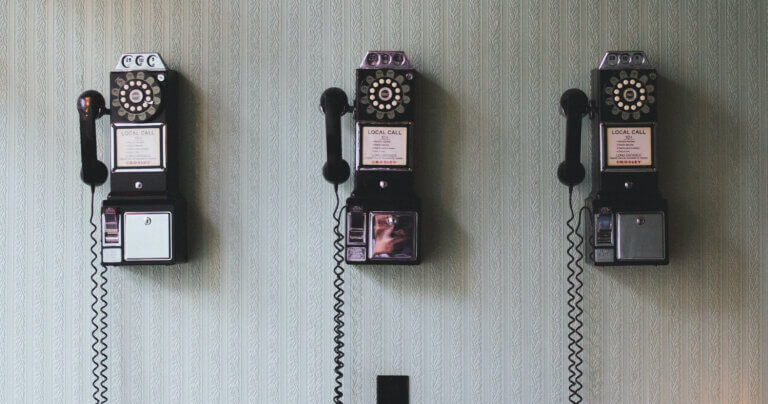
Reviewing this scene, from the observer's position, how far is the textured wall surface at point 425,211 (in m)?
1.75

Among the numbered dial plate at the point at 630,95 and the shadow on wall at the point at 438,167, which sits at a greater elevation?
the numbered dial plate at the point at 630,95

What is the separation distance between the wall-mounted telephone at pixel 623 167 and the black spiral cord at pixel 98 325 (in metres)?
1.38

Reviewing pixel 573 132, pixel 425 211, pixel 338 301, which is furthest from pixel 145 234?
pixel 573 132

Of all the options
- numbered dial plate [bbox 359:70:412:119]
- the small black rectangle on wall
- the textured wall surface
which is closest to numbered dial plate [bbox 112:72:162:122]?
the textured wall surface

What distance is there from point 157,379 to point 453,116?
1.18m

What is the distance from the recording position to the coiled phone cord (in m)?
1.74

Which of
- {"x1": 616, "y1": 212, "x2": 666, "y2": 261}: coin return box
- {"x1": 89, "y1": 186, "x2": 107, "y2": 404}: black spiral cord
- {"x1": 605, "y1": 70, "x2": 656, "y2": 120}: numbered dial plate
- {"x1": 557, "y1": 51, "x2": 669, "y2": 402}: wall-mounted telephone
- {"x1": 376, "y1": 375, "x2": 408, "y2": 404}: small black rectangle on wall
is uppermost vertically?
{"x1": 605, "y1": 70, "x2": 656, "y2": 120}: numbered dial plate

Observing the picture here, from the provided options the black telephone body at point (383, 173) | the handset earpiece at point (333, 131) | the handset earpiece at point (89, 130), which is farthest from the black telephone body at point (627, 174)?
the handset earpiece at point (89, 130)

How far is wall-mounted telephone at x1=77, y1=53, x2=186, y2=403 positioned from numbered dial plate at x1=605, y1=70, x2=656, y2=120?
1252 mm

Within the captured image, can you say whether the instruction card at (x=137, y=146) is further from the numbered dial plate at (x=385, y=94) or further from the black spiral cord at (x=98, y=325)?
the numbered dial plate at (x=385, y=94)

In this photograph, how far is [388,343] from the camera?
5.80 ft

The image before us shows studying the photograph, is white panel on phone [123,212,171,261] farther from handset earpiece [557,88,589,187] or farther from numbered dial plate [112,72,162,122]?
handset earpiece [557,88,589,187]

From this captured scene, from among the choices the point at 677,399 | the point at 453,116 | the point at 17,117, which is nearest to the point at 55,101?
the point at 17,117

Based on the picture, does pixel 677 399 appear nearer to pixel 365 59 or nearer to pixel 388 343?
pixel 388 343
